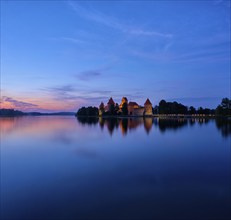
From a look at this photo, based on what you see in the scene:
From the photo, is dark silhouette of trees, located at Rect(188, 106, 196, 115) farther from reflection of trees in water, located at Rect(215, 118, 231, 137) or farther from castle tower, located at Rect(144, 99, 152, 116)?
reflection of trees in water, located at Rect(215, 118, 231, 137)

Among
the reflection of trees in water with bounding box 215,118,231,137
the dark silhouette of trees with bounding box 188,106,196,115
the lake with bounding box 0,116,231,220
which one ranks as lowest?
the lake with bounding box 0,116,231,220

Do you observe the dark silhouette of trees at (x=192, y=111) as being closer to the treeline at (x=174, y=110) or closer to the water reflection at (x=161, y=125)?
the treeline at (x=174, y=110)

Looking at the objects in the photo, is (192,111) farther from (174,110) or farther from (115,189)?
(115,189)

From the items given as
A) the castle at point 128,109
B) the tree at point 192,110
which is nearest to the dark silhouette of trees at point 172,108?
the tree at point 192,110

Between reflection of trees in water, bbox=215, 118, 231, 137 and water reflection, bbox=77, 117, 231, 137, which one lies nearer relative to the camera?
reflection of trees in water, bbox=215, 118, 231, 137

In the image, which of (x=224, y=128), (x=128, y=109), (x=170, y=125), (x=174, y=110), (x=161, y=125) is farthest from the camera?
(x=128, y=109)

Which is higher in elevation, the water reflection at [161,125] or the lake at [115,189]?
the water reflection at [161,125]

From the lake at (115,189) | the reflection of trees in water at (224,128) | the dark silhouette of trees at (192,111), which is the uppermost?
the dark silhouette of trees at (192,111)

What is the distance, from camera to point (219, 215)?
6.43m

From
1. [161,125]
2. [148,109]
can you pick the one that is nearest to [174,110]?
[148,109]

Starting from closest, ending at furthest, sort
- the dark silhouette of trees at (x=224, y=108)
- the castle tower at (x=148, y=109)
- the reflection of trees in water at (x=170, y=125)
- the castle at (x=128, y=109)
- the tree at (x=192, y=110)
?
the reflection of trees in water at (x=170, y=125) → the dark silhouette of trees at (x=224, y=108) → the tree at (x=192, y=110) → the castle at (x=128, y=109) → the castle tower at (x=148, y=109)

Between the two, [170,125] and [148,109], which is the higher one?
[148,109]

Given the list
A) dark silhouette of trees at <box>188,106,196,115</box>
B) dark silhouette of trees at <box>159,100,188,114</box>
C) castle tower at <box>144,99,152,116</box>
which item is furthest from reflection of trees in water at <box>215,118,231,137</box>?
castle tower at <box>144,99,152,116</box>

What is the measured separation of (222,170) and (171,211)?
6297 millimetres
